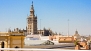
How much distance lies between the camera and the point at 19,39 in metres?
15.4

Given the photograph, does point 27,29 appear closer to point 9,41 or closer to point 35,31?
point 35,31

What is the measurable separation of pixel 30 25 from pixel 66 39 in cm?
5149

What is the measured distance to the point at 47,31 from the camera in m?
99.8

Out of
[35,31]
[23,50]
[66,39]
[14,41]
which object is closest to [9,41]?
[14,41]

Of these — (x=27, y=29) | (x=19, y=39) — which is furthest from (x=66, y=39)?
(x=27, y=29)

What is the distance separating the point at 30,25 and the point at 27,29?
3.58 m

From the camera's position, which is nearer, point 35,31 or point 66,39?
point 66,39

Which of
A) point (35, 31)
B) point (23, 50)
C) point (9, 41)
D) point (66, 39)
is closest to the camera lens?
point (23, 50)

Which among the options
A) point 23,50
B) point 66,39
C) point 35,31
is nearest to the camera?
point 23,50

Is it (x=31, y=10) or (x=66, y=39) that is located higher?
(x=31, y=10)

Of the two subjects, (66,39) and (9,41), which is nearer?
(9,41)

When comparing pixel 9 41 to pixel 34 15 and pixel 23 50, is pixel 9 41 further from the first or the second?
pixel 34 15

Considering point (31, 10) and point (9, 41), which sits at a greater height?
point (31, 10)

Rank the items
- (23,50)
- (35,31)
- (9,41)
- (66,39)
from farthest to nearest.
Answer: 1. (35,31)
2. (66,39)
3. (9,41)
4. (23,50)
